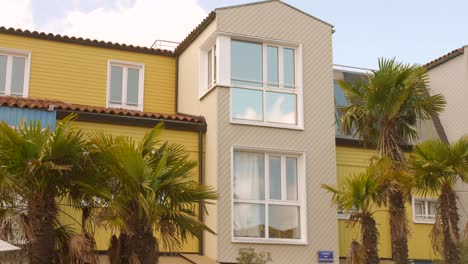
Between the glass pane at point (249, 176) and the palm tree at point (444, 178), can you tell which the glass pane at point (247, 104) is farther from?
the palm tree at point (444, 178)

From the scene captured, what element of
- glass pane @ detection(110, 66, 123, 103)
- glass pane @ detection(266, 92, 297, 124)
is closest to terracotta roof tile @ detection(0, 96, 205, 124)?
glass pane @ detection(266, 92, 297, 124)

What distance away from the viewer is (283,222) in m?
21.0

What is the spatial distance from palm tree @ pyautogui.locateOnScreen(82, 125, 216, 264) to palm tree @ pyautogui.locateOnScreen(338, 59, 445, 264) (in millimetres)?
5403

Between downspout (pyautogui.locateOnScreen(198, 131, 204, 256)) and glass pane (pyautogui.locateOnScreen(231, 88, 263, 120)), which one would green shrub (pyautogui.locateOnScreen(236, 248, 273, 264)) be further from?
glass pane (pyautogui.locateOnScreen(231, 88, 263, 120))

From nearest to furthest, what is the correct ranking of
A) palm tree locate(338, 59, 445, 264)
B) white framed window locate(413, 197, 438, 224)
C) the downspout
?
palm tree locate(338, 59, 445, 264), the downspout, white framed window locate(413, 197, 438, 224)

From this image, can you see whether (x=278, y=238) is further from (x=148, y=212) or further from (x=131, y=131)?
(x=148, y=212)

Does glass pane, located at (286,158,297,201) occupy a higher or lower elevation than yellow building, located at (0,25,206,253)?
lower

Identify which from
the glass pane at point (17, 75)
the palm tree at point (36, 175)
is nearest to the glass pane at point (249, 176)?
the palm tree at point (36, 175)

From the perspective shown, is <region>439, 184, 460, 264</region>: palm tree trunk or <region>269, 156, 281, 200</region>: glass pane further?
<region>269, 156, 281, 200</region>: glass pane

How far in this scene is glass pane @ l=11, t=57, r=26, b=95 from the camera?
23297 millimetres

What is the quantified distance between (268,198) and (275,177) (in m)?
0.65

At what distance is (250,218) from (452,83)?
967 centimetres

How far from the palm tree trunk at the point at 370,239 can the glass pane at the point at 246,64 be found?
5.84m

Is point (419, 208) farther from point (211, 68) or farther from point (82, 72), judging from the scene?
point (82, 72)
